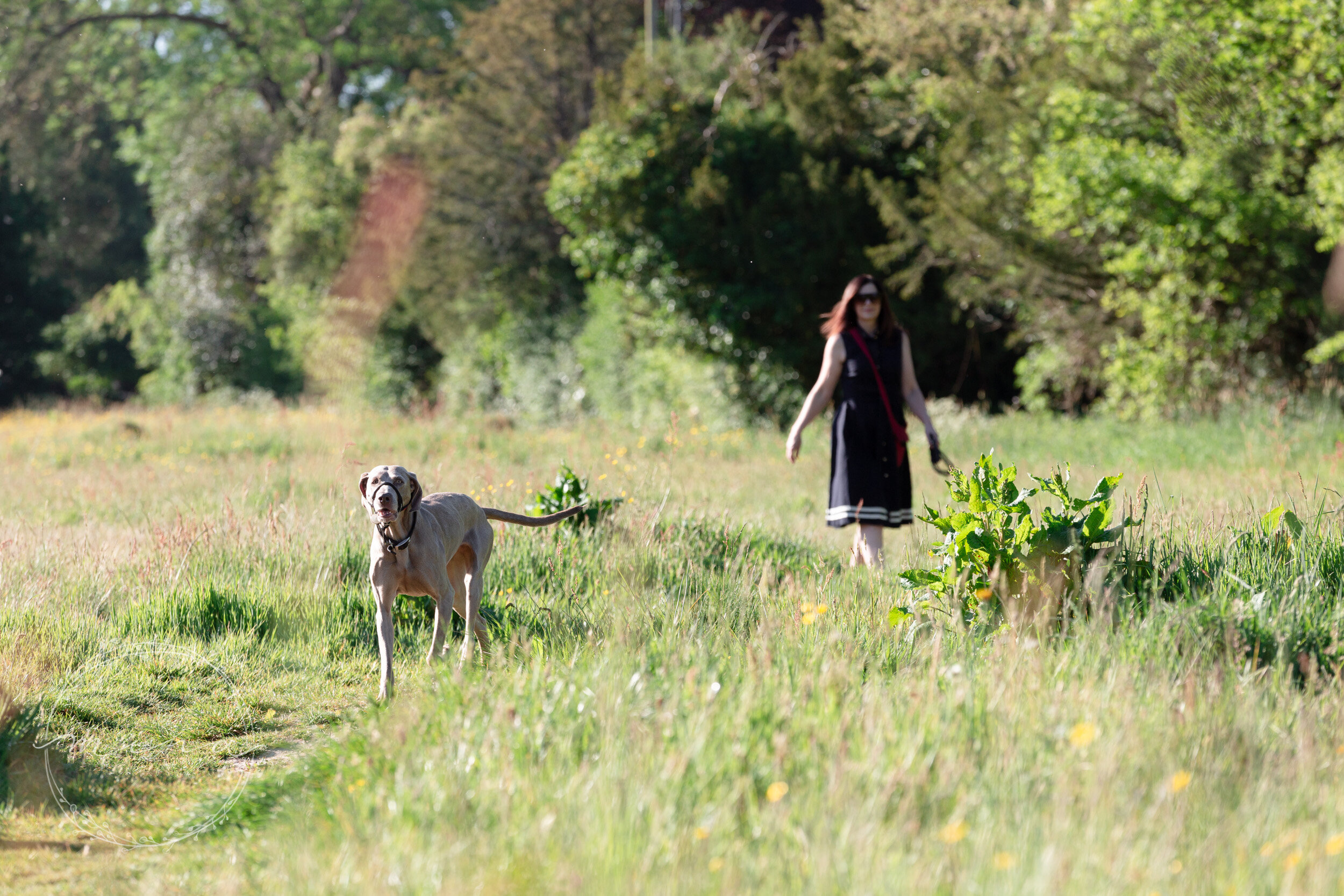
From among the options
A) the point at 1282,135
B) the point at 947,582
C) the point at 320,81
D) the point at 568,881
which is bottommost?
the point at 568,881

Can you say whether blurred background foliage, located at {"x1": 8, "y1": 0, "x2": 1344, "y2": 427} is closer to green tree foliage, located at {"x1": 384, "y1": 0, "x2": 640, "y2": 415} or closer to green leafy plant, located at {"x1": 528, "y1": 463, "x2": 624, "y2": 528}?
green tree foliage, located at {"x1": 384, "y1": 0, "x2": 640, "y2": 415}

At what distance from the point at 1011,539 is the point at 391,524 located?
2.54 meters

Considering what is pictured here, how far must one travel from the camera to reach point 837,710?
3459 mm

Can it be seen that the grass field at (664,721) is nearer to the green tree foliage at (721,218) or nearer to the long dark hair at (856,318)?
the long dark hair at (856,318)

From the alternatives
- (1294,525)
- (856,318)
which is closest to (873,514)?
(856,318)

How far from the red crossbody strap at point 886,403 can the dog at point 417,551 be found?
2.72 m

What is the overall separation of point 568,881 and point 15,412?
25.2 metres

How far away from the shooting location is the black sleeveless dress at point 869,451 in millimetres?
7012

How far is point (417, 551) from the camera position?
4.93m

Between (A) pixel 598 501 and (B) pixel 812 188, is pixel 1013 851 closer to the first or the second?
(A) pixel 598 501

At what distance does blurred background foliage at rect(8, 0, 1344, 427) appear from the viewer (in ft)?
42.2

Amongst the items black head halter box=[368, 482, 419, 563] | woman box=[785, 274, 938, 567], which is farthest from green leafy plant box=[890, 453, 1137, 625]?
woman box=[785, 274, 938, 567]

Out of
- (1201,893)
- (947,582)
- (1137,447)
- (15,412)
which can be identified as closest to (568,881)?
(1201,893)

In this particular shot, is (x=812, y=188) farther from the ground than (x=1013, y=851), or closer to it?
farther from the ground
